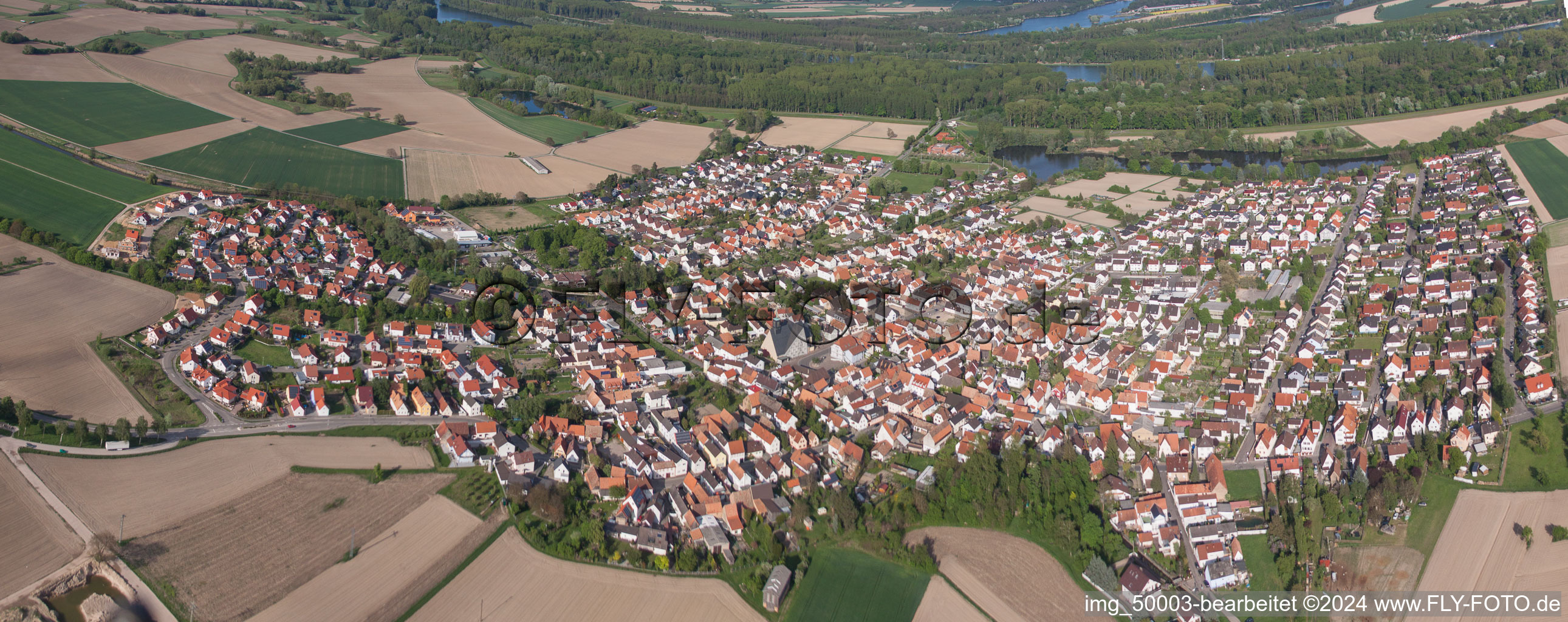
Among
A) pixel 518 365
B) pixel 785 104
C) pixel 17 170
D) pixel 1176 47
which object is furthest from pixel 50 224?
pixel 1176 47

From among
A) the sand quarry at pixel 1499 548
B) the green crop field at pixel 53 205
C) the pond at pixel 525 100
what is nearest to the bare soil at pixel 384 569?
the sand quarry at pixel 1499 548

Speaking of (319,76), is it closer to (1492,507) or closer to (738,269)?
(738,269)

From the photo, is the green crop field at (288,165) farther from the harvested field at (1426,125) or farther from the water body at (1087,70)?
the water body at (1087,70)

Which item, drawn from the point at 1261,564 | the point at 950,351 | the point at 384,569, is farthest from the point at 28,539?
the point at 1261,564

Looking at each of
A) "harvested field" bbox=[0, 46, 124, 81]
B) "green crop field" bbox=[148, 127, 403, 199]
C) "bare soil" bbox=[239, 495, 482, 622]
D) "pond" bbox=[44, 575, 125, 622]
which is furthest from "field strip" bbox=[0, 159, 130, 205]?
"bare soil" bbox=[239, 495, 482, 622]

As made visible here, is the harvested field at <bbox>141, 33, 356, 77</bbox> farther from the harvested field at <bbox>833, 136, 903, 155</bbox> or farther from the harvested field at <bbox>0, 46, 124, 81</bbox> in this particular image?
the harvested field at <bbox>833, 136, 903, 155</bbox>

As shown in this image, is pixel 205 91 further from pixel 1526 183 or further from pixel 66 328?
pixel 1526 183

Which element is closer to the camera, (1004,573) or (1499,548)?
(1499,548)
